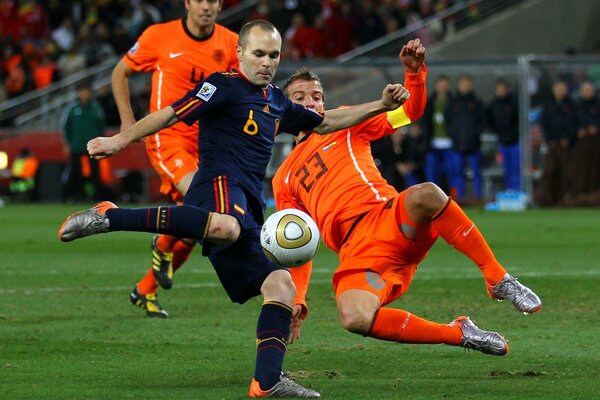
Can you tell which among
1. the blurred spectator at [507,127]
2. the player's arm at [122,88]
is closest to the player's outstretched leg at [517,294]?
the player's arm at [122,88]

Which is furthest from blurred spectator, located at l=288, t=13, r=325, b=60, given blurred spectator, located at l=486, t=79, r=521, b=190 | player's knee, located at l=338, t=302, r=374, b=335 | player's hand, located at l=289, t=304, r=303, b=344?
player's knee, located at l=338, t=302, r=374, b=335

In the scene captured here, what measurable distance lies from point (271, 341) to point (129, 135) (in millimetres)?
1267

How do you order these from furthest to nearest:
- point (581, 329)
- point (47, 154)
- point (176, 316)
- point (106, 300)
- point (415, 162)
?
1. point (47, 154)
2. point (415, 162)
3. point (106, 300)
4. point (176, 316)
5. point (581, 329)

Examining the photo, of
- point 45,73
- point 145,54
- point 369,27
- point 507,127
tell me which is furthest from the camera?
point 45,73

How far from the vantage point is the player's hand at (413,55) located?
7449mm

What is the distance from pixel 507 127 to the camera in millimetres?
22281

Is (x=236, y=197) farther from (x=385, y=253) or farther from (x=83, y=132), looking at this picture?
(x=83, y=132)

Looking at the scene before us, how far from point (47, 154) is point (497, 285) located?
808 inches

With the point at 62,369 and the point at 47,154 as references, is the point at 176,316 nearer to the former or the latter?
the point at 62,369

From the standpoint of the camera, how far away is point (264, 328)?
6.65m

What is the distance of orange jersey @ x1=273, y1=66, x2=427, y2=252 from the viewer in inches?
300

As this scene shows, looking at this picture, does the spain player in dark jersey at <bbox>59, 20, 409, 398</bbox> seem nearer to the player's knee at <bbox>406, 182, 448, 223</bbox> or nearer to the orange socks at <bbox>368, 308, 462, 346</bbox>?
the orange socks at <bbox>368, 308, 462, 346</bbox>

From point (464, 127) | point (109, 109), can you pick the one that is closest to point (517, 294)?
point (464, 127)

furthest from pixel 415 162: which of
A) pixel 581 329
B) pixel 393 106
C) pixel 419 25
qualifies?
pixel 393 106
